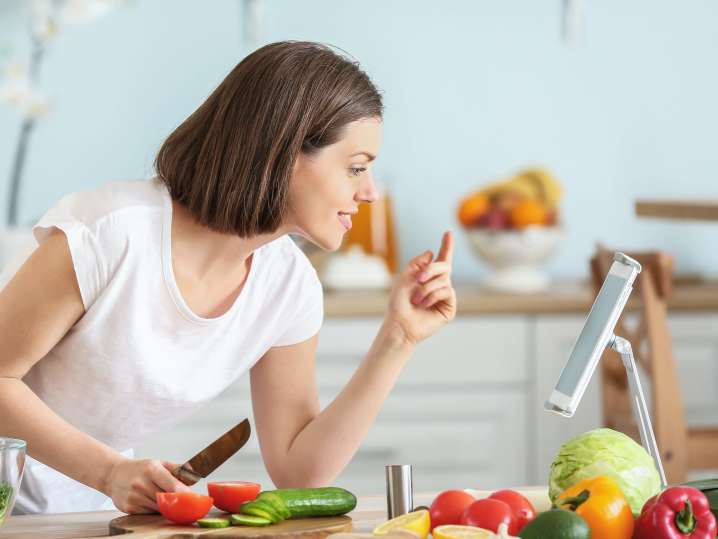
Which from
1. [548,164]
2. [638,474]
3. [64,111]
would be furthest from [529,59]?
[638,474]

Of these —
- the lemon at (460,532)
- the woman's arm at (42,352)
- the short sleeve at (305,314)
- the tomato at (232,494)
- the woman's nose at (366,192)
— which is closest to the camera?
the lemon at (460,532)

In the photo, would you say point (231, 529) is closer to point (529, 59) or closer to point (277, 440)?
point (277, 440)

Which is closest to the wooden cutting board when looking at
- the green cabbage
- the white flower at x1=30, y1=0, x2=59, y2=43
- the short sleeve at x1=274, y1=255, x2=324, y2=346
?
the green cabbage

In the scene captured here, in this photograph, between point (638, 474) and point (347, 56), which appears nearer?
point (638, 474)

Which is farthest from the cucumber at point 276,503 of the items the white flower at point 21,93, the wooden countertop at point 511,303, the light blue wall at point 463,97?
the white flower at point 21,93

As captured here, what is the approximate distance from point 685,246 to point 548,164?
512mm

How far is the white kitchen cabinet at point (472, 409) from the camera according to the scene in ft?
10.5

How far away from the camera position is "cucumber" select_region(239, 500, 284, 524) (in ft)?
4.04

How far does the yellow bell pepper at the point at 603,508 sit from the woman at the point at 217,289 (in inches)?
18.7

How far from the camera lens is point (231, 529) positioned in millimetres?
1202

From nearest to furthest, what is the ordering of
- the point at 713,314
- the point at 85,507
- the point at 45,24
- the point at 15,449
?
the point at 15,449 < the point at 85,507 < the point at 713,314 < the point at 45,24

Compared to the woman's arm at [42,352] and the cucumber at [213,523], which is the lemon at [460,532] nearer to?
the cucumber at [213,523]

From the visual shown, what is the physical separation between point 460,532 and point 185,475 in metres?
0.37

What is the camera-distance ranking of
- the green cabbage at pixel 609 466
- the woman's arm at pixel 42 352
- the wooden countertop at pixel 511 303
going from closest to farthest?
the green cabbage at pixel 609 466
the woman's arm at pixel 42 352
the wooden countertop at pixel 511 303
